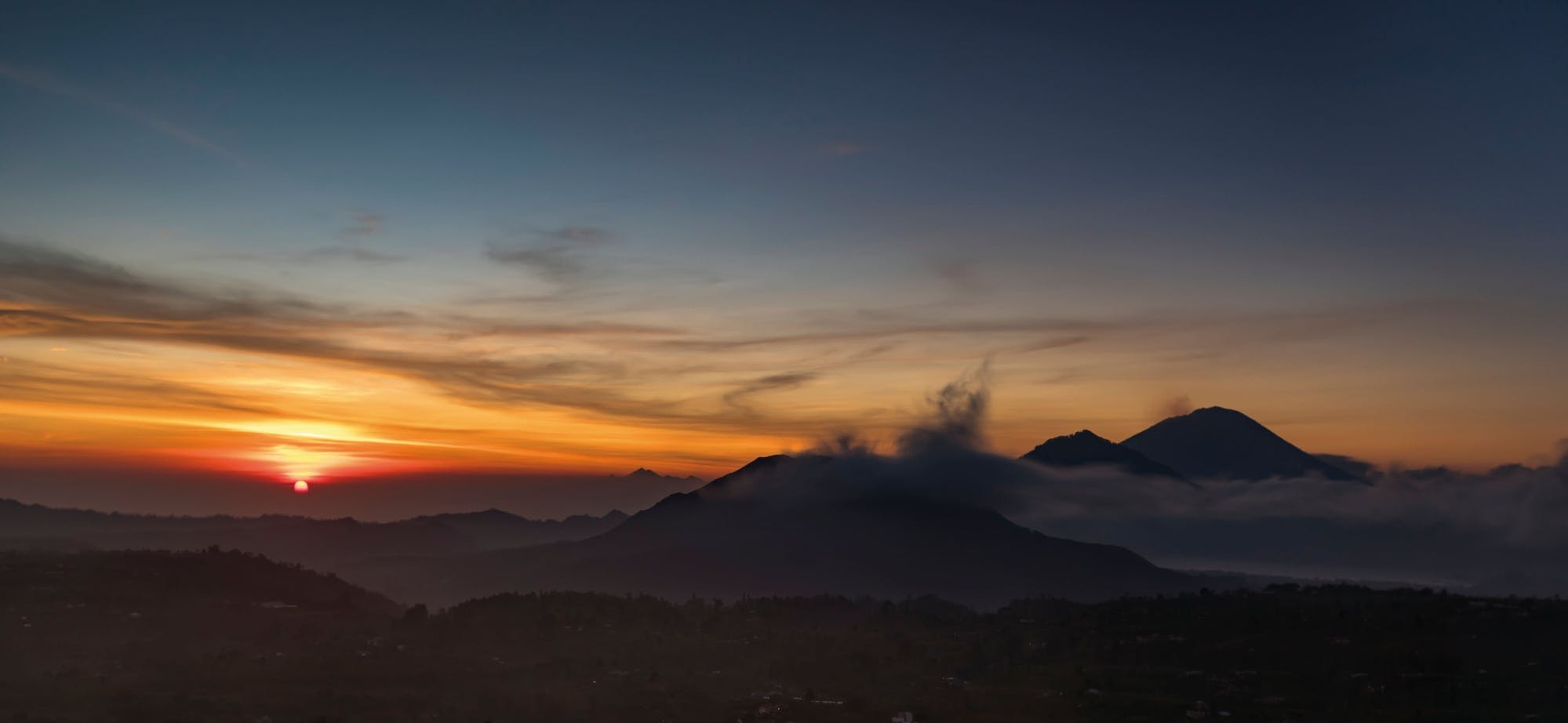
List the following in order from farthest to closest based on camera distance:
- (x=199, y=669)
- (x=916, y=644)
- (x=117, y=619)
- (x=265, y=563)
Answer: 1. (x=265, y=563)
2. (x=916, y=644)
3. (x=117, y=619)
4. (x=199, y=669)

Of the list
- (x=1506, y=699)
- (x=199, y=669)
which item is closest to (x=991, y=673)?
(x=1506, y=699)

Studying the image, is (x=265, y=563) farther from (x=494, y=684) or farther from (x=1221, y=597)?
(x=1221, y=597)

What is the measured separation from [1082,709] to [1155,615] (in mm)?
38449

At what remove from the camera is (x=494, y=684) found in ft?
226

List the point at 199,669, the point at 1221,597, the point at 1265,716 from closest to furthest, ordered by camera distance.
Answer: the point at 1265,716, the point at 199,669, the point at 1221,597

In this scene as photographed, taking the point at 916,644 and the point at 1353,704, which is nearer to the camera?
the point at 1353,704

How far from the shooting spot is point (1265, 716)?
5403 cm

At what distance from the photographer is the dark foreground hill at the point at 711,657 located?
57.8 meters

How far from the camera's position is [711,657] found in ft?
277

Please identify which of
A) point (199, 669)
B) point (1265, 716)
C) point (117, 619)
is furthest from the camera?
point (117, 619)

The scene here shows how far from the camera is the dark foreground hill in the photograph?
57750 mm

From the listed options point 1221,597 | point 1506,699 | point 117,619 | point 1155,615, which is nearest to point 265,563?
point 117,619

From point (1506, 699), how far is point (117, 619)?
3717 inches

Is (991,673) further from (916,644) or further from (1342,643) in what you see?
(1342,643)
